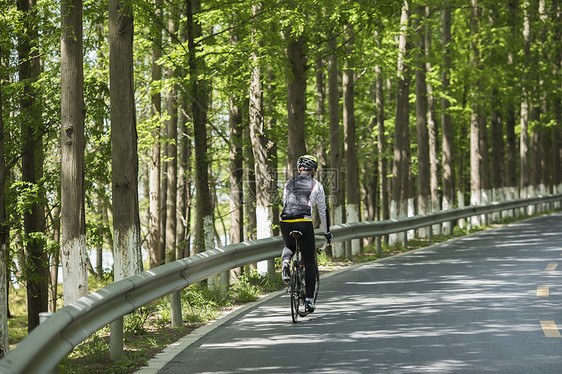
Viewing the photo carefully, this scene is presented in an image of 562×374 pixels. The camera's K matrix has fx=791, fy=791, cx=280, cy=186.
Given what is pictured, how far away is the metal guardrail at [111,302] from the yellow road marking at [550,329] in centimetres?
412

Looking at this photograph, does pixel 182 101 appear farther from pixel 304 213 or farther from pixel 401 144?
pixel 401 144

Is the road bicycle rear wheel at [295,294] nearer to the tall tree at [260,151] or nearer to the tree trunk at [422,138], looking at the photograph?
the tall tree at [260,151]

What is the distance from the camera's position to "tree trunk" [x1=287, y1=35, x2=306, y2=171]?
58.1 ft

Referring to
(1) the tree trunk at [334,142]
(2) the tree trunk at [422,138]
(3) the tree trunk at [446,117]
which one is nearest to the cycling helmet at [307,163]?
(1) the tree trunk at [334,142]

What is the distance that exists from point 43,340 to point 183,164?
81.7ft

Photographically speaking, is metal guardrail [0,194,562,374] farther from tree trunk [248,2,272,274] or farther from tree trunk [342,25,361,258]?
tree trunk [342,25,361,258]

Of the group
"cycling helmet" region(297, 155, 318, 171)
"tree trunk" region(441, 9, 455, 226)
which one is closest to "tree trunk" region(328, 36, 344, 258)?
"tree trunk" region(441, 9, 455, 226)

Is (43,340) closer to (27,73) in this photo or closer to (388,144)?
(27,73)

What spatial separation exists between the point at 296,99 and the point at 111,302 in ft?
37.0

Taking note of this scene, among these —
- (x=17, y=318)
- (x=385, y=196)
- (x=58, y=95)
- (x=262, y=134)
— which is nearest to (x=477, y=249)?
(x=262, y=134)

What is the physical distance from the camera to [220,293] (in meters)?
12.0

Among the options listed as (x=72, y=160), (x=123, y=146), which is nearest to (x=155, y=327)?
(x=123, y=146)

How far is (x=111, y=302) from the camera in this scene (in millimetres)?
7336

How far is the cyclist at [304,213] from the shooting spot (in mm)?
9891
